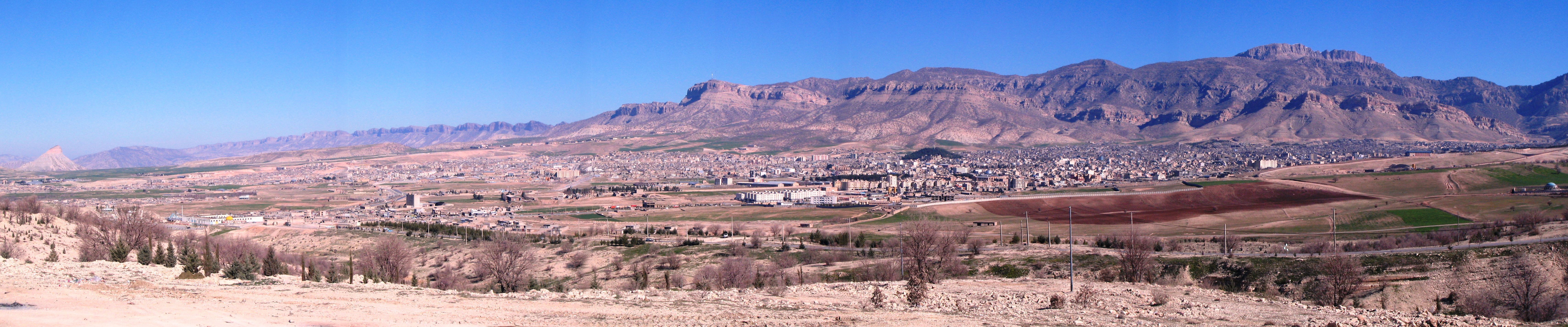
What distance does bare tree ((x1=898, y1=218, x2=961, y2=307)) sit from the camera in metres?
28.6

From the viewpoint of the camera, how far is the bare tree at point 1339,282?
2403 cm

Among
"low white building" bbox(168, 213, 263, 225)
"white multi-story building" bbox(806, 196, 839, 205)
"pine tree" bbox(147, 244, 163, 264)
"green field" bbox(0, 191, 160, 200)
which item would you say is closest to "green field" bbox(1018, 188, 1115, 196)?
"white multi-story building" bbox(806, 196, 839, 205)

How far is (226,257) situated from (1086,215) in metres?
58.9

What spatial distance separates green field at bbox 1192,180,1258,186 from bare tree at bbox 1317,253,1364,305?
71460 millimetres

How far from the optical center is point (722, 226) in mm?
67938

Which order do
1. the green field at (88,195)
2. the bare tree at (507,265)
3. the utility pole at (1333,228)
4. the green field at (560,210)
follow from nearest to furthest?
1. the bare tree at (507,265)
2. the utility pole at (1333,228)
3. the green field at (560,210)
4. the green field at (88,195)

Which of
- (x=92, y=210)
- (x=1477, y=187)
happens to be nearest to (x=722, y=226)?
(x=92, y=210)

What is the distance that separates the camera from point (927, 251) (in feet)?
99.6

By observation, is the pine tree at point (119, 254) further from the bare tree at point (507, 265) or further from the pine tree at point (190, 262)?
the bare tree at point (507, 265)

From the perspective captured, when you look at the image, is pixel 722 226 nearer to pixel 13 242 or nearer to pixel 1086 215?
pixel 1086 215

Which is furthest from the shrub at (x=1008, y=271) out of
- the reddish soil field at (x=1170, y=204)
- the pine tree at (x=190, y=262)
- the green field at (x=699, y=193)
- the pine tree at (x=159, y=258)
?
the green field at (x=699, y=193)

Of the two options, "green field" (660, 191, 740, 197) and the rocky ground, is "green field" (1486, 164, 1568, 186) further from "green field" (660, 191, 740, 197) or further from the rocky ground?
the rocky ground

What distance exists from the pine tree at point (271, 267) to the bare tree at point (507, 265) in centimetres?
619

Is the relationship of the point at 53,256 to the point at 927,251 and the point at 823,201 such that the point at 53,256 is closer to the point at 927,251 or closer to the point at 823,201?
the point at 927,251
